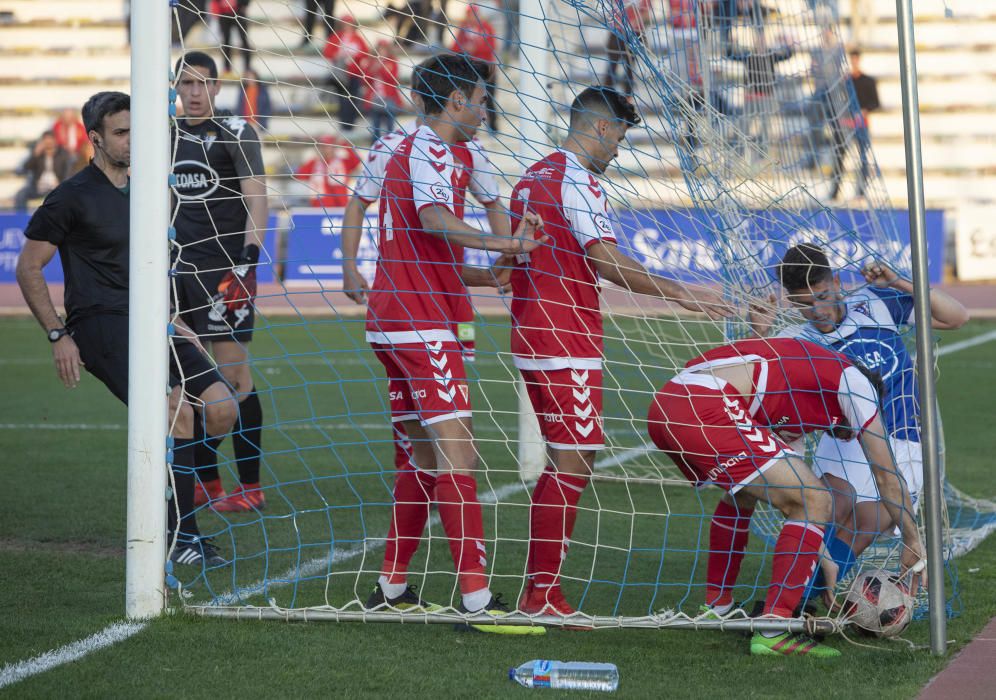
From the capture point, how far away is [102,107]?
490 centimetres

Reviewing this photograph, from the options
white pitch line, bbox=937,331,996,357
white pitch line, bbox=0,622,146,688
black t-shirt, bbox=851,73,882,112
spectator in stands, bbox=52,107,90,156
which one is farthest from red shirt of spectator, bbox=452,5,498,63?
spectator in stands, bbox=52,107,90,156

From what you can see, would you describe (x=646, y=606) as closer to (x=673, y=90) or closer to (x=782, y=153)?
(x=673, y=90)

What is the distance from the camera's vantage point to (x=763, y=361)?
167 inches

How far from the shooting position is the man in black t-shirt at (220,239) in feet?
18.9

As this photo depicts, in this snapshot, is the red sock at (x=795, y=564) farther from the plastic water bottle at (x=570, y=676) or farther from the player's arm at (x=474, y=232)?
the player's arm at (x=474, y=232)

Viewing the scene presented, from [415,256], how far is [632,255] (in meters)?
2.60

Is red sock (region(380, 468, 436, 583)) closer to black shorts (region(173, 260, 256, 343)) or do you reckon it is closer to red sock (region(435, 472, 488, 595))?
red sock (region(435, 472, 488, 595))

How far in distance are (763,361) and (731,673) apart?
1.05m

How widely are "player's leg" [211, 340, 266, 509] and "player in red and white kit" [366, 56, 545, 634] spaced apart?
5.54ft

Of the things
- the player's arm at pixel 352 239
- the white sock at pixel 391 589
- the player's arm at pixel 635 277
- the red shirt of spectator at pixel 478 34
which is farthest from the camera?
the player's arm at pixel 352 239

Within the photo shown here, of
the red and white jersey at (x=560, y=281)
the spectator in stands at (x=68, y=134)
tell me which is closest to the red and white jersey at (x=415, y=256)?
the red and white jersey at (x=560, y=281)

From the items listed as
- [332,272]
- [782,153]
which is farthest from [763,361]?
[332,272]

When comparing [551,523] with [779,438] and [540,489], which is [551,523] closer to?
[540,489]

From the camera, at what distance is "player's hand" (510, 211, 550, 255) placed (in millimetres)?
4262
